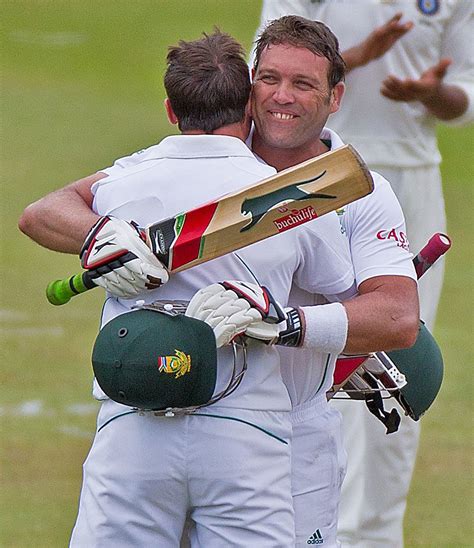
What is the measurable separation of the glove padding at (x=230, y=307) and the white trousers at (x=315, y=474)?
48cm

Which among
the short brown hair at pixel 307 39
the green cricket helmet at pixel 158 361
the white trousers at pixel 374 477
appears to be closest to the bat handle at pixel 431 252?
the short brown hair at pixel 307 39

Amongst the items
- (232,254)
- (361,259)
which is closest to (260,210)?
(232,254)

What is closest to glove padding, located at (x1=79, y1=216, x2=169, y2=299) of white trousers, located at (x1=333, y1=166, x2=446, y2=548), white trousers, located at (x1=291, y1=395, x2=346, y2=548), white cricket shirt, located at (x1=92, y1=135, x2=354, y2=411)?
white cricket shirt, located at (x1=92, y1=135, x2=354, y2=411)

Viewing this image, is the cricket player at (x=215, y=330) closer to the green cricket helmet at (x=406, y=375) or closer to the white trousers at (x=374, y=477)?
the green cricket helmet at (x=406, y=375)

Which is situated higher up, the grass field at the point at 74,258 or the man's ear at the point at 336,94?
the man's ear at the point at 336,94

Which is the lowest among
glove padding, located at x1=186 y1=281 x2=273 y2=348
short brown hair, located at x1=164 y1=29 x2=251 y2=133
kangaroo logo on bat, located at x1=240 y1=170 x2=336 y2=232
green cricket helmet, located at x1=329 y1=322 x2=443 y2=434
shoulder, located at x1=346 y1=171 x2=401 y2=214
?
green cricket helmet, located at x1=329 y1=322 x2=443 y2=434

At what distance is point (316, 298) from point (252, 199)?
17.6 inches

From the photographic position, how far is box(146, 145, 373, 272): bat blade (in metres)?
3.22

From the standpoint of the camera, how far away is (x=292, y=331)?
3.26 meters

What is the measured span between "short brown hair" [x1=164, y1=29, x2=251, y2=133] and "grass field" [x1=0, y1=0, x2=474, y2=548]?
110 inches

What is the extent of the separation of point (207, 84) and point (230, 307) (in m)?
0.58

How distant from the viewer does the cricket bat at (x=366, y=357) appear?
376 centimetres

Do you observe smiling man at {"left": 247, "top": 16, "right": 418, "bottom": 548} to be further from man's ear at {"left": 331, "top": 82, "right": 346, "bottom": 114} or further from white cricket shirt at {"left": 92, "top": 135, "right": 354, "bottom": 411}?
white cricket shirt at {"left": 92, "top": 135, "right": 354, "bottom": 411}

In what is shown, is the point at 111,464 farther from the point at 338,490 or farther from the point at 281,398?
the point at 338,490
